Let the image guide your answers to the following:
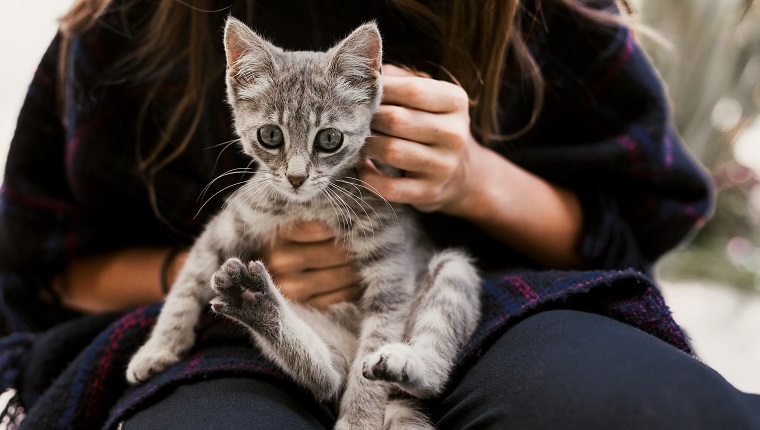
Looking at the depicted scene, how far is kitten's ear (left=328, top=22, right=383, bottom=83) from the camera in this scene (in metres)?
0.92

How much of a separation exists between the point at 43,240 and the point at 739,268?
2.35 m

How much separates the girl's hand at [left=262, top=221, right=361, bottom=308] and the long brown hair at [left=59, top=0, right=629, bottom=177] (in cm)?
31

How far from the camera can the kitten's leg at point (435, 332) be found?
2.84ft

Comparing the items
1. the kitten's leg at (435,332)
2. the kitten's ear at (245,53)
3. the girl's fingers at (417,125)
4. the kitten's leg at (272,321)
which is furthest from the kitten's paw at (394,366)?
the kitten's ear at (245,53)

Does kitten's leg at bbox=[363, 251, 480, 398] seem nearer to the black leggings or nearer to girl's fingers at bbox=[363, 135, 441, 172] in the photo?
the black leggings

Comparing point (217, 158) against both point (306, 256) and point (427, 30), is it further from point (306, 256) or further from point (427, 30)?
point (427, 30)

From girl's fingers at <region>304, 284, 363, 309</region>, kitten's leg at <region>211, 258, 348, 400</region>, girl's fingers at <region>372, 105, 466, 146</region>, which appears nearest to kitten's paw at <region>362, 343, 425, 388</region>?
kitten's leg at <region>211, 258, 348, 400</region>

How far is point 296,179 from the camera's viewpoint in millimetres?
945

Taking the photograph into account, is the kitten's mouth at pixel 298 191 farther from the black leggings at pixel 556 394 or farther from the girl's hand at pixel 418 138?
the black leggings at pixel 556 394

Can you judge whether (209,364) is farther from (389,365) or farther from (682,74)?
(682,74)

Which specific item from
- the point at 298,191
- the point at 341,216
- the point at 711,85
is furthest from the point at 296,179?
the point at 711,85

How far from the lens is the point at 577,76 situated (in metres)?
1.25

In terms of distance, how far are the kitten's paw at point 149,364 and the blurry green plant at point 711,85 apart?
164 centimetres

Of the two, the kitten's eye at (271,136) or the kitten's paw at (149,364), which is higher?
the kitten's eye at (271,136)
